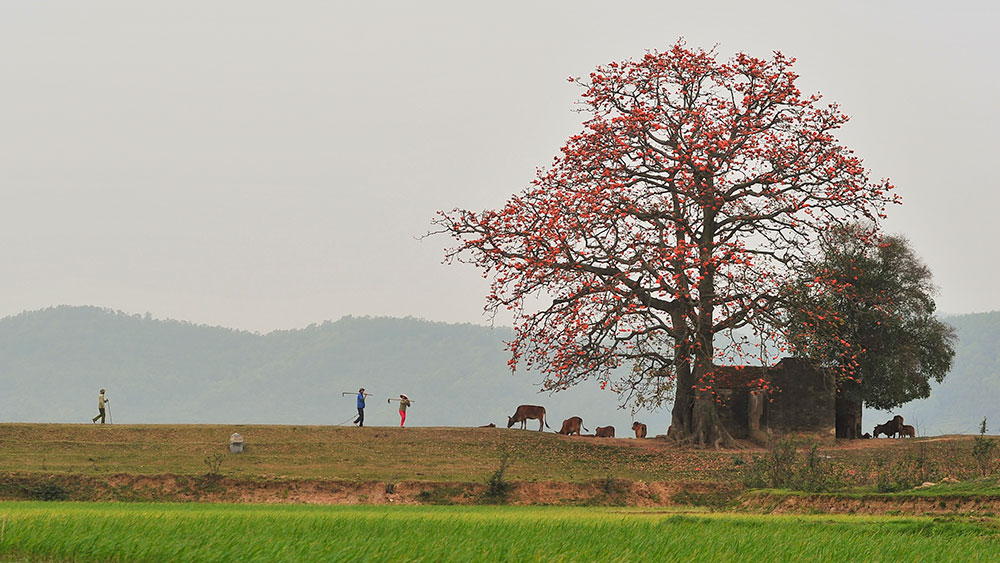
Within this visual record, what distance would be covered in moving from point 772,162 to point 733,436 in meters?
10.9

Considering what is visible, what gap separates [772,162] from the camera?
4338 centimetres

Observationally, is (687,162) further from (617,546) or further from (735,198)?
(617,546)

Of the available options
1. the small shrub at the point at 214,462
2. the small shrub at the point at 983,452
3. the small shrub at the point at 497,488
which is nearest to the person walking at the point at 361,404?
the small shrub at the point at 214,462

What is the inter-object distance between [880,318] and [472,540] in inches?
1345

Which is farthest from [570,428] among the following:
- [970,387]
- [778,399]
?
[970,387]

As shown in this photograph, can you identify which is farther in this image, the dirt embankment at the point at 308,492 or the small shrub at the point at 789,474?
the dirt embankment at the point at 308,492

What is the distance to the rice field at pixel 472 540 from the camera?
43.2 ft

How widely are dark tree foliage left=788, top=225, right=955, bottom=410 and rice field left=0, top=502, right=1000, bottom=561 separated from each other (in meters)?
24.9

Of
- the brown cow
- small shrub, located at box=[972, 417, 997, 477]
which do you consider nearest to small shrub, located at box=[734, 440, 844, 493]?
small shrub, located at box=[972, 417, 997, 477]

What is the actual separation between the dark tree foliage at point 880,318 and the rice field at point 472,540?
24.9 metres

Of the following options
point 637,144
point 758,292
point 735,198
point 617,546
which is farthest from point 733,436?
point 617,546

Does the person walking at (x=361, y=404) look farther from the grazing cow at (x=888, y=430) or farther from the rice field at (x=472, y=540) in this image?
the rice field at (x=472, y=540)

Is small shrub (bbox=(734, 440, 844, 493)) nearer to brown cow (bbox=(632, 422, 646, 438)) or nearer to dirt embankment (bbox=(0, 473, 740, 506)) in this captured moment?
dirt embankment (bbox=(0, 473, 740, 506))

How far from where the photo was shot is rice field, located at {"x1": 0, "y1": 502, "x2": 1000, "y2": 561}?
518 inches
